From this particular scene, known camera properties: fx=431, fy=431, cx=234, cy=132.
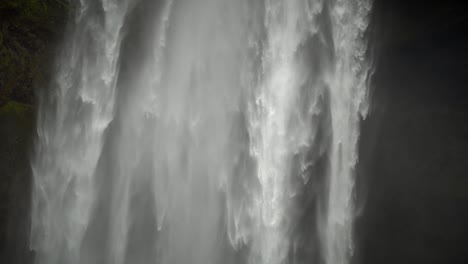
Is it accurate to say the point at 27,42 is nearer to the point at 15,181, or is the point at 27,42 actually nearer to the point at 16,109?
the point at 16,109

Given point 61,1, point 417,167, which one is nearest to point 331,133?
point 417,167

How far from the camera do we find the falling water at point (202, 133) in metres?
13.7

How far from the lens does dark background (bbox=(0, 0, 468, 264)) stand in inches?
488

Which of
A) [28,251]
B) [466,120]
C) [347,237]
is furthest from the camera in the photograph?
[28,251]

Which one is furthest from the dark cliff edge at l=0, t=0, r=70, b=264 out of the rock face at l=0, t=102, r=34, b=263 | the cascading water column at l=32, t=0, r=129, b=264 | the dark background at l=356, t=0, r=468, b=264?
the dark background at l=356, t=0, r=468, b=264

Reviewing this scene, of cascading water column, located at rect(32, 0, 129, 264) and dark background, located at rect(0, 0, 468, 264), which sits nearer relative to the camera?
dark background, located at rect(0, 0, 468, 264)

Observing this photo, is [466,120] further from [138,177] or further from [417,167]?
[138,177]

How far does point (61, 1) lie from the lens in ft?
50.1

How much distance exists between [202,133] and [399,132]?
6440 millimetres

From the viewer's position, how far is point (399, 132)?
44.1ft

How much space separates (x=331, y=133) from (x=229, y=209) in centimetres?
415

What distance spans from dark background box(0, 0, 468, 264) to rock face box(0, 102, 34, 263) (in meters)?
0.03

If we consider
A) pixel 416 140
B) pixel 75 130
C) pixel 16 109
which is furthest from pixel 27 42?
pixel 416 140

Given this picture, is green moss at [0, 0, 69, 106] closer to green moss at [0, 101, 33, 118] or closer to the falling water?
green moss at [0, 101, 33, 118]
